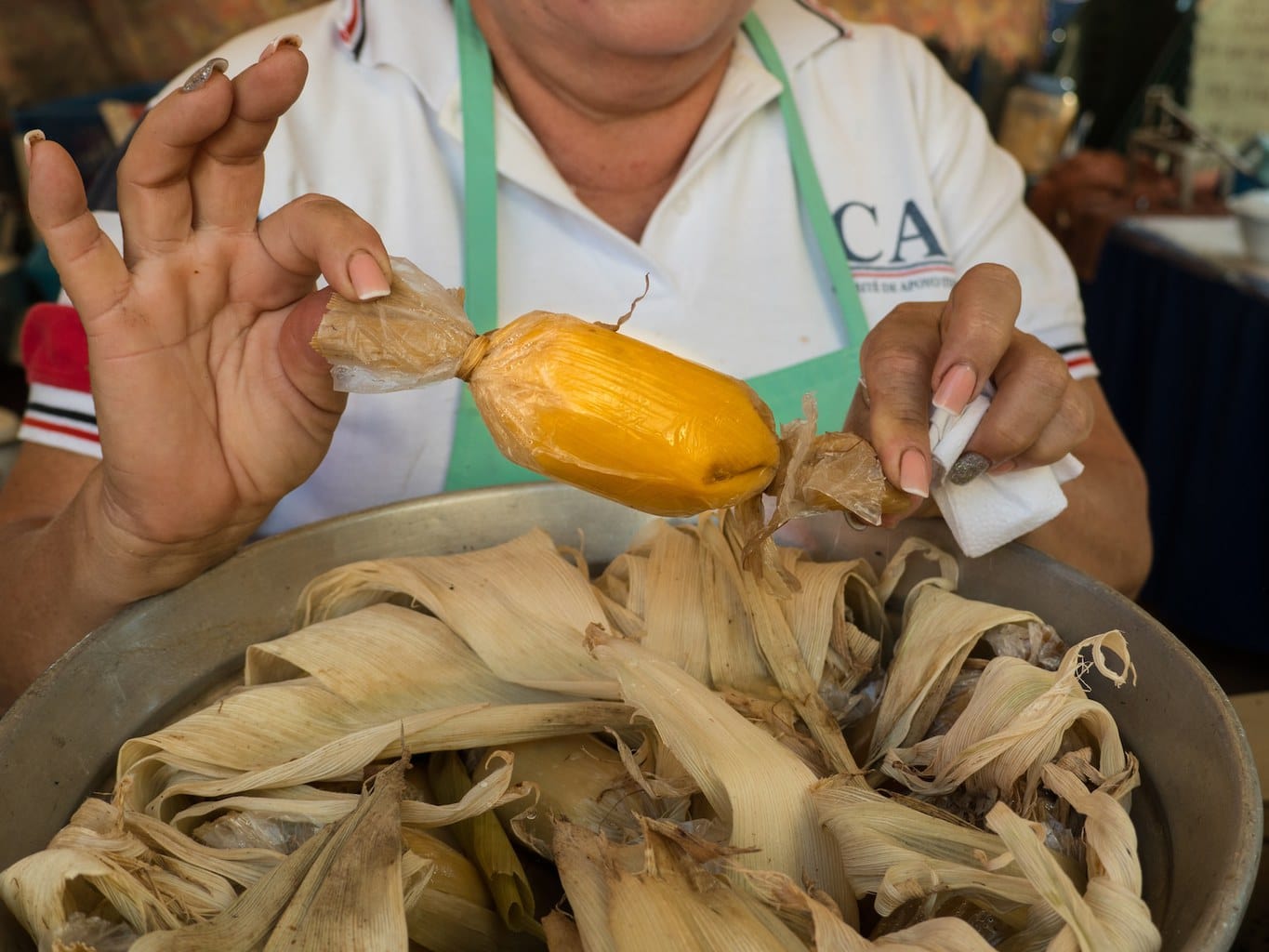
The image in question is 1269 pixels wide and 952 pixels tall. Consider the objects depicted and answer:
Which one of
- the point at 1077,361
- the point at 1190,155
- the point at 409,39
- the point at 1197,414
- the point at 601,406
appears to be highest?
the point at 409,39

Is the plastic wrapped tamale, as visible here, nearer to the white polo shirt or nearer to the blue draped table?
the white polo shirt

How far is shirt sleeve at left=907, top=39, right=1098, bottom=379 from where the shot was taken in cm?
117

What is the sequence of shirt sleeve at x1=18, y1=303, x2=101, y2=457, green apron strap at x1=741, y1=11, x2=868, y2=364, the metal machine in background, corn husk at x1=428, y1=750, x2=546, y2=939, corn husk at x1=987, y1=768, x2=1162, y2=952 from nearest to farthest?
corn husk at x1=987, y1=768, x2=1162, y2=952 → corn husk at x1=428, y1=750, x2=546, y2=939 → shirt sleeve at x1=18, y1=303, x2=101, y2=457 → green apron strap at x1=741, y1=11, x2=868, y2=364 → the metal machine in background

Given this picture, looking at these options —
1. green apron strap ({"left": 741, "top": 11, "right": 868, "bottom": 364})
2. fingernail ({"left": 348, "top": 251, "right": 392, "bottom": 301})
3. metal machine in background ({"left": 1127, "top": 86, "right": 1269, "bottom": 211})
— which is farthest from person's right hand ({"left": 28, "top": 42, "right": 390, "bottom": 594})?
metal machine in background ({"left": 1127, "top": 86, "right": 1269, "bottom": 211})

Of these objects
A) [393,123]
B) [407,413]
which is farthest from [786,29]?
[407,413]

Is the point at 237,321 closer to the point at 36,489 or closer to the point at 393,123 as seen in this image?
the point at 36,489

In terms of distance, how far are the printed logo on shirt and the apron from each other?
4cm

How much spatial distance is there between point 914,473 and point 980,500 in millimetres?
94

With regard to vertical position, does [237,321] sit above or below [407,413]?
above

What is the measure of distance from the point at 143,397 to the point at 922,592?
501mm

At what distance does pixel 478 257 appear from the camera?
1.05 m

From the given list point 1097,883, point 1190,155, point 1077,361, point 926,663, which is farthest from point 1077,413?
point 1190,155

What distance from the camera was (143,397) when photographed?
2.17 feet

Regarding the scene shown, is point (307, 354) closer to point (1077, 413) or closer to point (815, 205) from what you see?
point (1077, 413)
